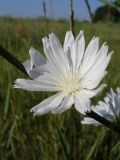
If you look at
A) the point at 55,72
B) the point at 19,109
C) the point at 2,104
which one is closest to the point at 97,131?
the point at 19,109

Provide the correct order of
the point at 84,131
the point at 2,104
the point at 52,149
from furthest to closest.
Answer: the point at 2,104, the point at 84,131, the point at 52,149

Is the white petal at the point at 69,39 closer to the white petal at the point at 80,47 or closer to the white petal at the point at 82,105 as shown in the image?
the white petal at the point at 80,47

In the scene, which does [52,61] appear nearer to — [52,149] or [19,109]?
[52,149]

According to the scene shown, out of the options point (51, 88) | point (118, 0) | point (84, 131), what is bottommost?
point (84, 131)

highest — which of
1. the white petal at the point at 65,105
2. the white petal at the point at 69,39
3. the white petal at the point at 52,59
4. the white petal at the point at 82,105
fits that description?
the white petal at the point at 69,39

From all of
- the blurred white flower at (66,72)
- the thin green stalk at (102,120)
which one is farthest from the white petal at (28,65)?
the thin green stalk at (102,120)

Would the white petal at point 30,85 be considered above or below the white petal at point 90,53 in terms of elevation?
below

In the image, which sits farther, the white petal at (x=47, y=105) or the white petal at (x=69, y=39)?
the white petal at (x=69, y=39)

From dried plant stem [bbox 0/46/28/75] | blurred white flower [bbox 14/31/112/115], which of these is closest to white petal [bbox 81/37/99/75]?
blurred white flower [bbox 14/31/112/115]
